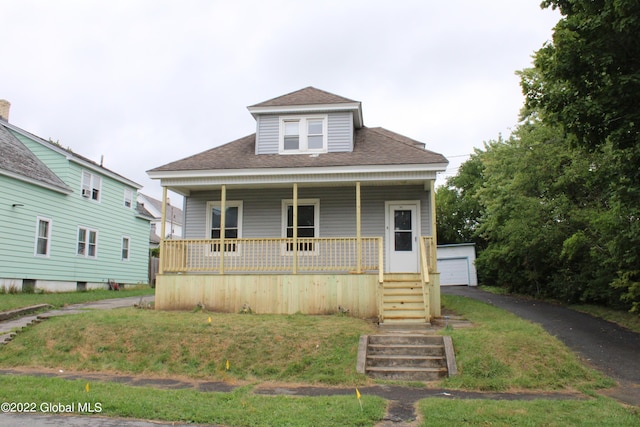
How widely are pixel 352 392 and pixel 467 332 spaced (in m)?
3.55

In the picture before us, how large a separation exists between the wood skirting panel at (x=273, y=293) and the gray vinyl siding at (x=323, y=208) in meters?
2.59

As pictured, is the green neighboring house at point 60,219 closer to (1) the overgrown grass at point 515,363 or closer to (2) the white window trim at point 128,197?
(2) the white window trim at point 128,197

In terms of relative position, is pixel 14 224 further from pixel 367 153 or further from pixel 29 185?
pixel 367 153

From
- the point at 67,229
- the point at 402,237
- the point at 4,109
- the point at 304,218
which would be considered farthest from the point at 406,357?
the point at 4,109

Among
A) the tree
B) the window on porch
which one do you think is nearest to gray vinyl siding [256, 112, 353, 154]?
the window on porch

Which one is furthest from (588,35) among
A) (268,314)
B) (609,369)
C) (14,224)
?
(14,224)

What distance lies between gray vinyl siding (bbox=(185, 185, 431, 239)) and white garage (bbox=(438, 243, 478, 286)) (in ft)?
41.2

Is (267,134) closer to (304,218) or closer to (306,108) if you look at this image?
(306,108)

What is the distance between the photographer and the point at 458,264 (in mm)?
27828

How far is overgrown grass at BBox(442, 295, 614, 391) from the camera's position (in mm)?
8406

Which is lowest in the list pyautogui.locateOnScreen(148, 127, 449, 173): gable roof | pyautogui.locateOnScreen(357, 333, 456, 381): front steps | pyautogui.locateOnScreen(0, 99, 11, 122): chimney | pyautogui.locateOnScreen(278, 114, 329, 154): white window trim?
pyautogui.locateOnScreen(357, 333, 456, 381): front steps

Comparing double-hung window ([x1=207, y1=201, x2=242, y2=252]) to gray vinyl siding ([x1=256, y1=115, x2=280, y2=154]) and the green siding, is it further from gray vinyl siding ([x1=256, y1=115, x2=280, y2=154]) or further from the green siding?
the green siding

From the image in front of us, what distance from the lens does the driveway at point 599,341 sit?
877cm

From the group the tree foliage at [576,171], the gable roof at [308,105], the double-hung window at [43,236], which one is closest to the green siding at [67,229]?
the double-hung window at [43,236]
